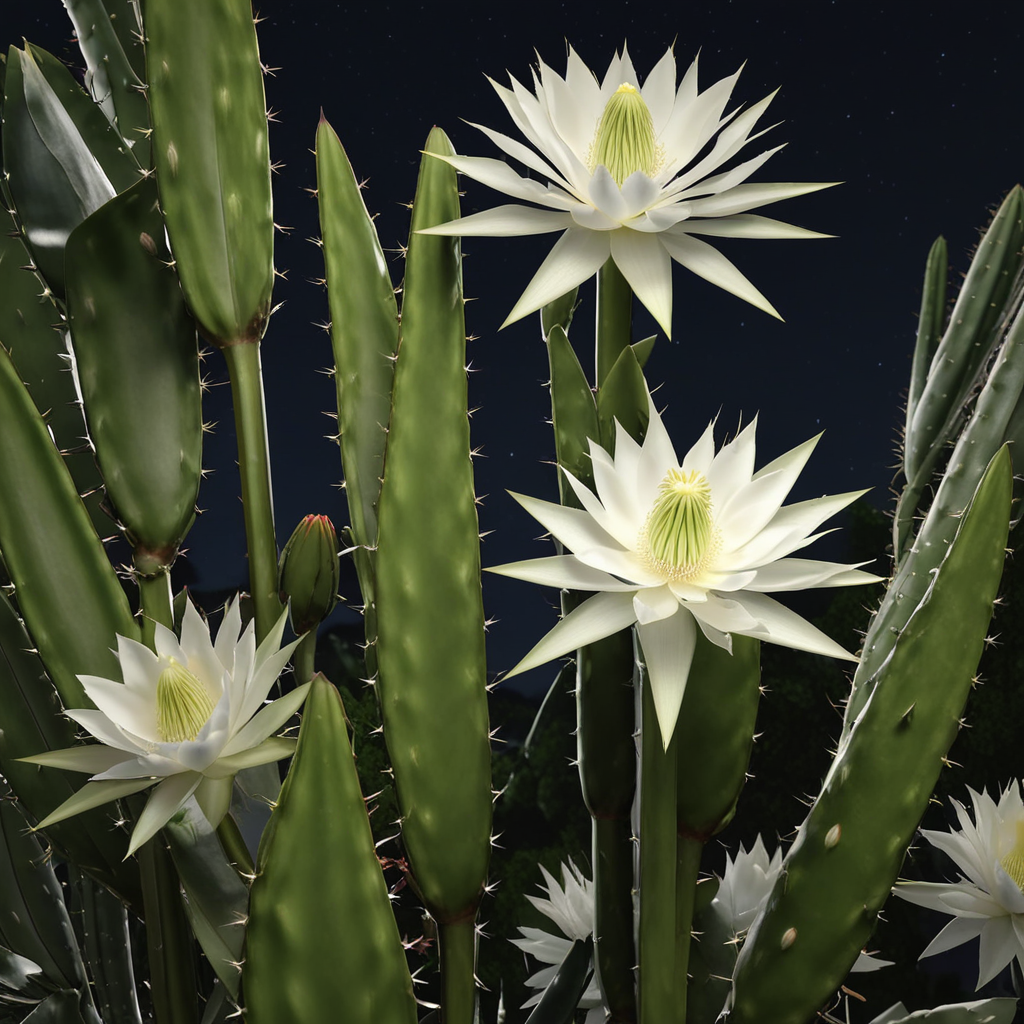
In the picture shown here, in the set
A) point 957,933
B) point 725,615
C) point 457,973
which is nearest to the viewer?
point 725,615

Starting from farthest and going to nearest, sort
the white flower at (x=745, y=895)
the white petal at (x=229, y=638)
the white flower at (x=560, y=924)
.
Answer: the white flower at (x=560, y=924), the white flower at (x=745, y=895), the white petal at (x=229, y=638)

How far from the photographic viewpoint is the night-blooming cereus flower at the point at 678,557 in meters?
0.33

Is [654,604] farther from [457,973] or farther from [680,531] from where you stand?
[457,973]

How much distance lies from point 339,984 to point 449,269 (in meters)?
0.29

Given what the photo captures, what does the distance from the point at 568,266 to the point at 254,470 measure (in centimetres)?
18

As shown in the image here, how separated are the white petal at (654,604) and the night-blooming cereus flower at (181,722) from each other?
13 centimetres

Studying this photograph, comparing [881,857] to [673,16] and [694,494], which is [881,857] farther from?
[673,16]

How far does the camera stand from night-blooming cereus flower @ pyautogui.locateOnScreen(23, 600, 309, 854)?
0.37 meters

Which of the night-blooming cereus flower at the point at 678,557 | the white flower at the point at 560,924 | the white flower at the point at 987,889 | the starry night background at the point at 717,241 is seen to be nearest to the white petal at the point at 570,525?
the night-blooming cereus flower at the point at 678,557

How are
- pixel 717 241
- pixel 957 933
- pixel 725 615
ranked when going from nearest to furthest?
pixel 725 615 < pixel 957 933 < pixel 717 241

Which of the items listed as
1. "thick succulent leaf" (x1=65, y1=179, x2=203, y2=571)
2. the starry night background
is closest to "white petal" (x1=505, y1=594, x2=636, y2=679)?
"thick succulent leaf" (x1=65, y1=179, x2=203, y2=571)

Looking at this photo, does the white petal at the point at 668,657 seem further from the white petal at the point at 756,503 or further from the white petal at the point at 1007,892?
the white petal at the point at 1007,892

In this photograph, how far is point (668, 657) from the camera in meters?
0.34

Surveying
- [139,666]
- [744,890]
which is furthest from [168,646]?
[744,890]
